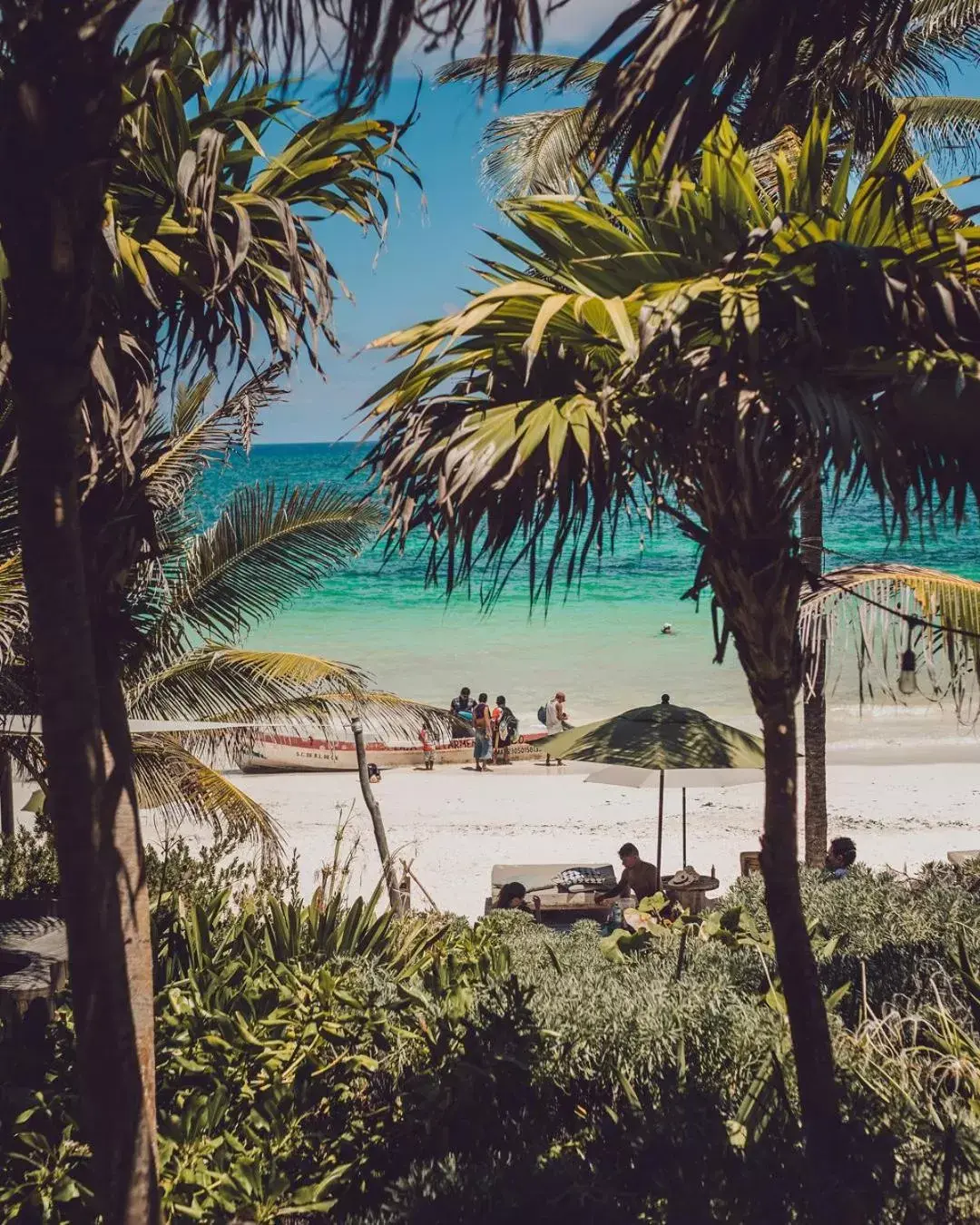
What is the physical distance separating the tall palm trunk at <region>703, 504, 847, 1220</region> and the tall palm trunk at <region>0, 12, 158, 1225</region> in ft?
7.43

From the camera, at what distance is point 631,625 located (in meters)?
46.4

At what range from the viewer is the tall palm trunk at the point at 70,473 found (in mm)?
2768

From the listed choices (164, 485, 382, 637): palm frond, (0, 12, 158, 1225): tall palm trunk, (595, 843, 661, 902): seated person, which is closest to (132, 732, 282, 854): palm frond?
(164, 485, 382, 637): palm frond

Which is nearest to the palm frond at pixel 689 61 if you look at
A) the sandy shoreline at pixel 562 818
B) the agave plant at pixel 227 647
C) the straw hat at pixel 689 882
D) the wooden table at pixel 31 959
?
the agave plant at pixel 227 647

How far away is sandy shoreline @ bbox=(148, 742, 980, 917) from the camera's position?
597 inches

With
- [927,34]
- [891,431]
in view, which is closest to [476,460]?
[891,431]

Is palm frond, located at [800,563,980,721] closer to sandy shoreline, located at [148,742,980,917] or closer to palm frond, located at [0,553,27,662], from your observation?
palm frond, located at [0,553,27,662]

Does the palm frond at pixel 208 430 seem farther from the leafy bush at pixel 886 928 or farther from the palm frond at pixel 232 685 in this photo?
the leafy bush at pixel 886 928

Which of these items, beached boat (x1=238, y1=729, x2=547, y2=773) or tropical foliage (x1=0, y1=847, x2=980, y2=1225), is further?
beached boat (x1=238, y1=729, x2=547, y2=773)

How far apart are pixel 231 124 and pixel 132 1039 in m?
3.44

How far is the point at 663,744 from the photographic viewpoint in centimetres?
966

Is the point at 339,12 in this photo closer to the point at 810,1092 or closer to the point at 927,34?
the point at 810,1092

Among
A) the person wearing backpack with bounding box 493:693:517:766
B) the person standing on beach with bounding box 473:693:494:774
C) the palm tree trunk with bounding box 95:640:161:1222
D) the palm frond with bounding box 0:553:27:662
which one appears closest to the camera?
the palm tree trunk with bounding box 95:640:161:1222

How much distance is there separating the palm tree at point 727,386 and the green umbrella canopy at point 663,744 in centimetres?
514
